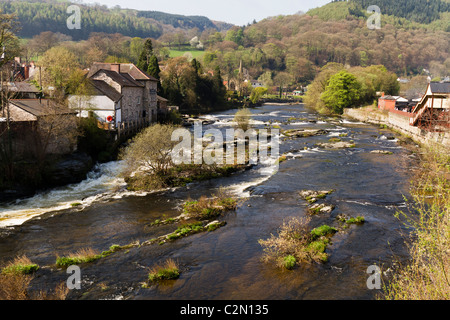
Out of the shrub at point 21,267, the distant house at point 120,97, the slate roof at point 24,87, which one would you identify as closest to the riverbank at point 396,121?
the distant house at point 120,97

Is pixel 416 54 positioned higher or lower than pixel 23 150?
higher

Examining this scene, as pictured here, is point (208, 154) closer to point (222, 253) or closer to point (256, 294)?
point (222, 253)

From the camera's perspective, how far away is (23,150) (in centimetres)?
2591

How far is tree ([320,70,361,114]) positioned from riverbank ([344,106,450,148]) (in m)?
2.18

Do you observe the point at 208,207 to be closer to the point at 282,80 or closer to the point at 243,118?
the point at 243,118

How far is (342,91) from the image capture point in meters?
74.5

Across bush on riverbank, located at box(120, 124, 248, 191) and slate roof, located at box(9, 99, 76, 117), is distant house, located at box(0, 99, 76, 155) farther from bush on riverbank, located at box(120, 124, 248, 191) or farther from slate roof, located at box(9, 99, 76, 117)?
bush on riverbank, located at box(120, 124, 248, 191)

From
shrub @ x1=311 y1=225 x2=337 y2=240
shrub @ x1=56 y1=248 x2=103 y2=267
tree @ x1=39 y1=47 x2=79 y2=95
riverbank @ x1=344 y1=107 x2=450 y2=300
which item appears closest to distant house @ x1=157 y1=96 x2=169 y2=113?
tree @ x1=39 y1=47 x2=79 y2=95

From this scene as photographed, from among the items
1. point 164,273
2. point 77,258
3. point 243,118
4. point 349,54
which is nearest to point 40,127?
point 77,258

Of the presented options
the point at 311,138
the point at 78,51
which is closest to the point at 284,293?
the point at 311,138

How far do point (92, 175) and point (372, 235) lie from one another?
21739mm

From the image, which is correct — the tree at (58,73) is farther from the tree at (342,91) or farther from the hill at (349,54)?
the hill at (349,54)

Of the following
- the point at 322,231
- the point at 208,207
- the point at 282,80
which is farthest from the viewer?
the point at 282,80

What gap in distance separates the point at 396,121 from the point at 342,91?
21.9 metres
